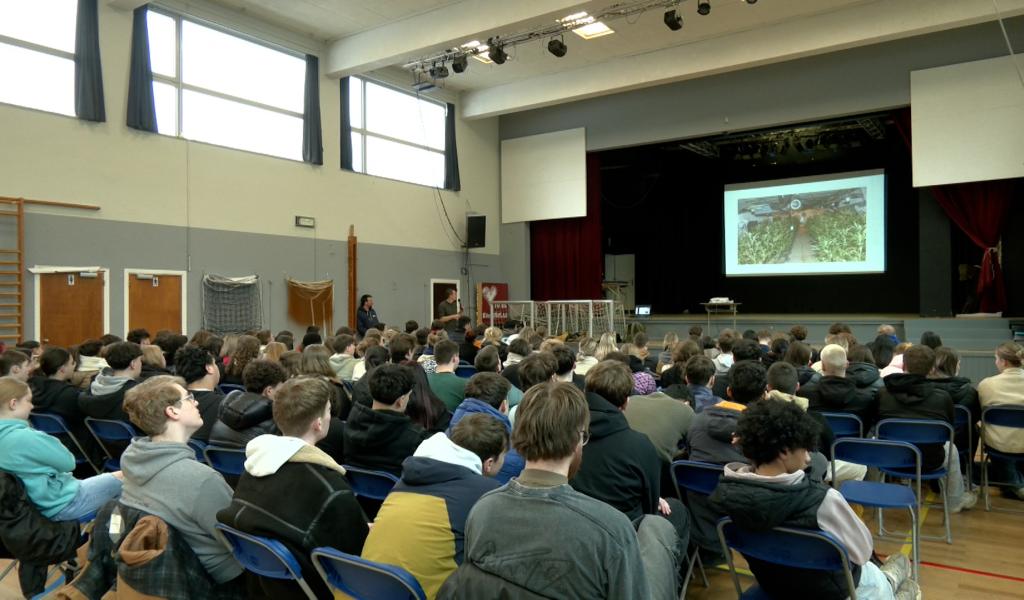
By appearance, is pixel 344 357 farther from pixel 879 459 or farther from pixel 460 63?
pixel 460 63

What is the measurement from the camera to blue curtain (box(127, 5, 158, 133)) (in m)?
9.17

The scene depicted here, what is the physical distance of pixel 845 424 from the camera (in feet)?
13.6

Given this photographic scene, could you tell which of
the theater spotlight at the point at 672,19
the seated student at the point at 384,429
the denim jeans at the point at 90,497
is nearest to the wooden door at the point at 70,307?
the denim jeans at the point at 90,497

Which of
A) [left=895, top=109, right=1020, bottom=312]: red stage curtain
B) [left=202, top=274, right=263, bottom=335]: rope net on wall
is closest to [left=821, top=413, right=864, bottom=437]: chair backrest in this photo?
[left=202, top=274, right=263, bottom=335]: rope net on wall

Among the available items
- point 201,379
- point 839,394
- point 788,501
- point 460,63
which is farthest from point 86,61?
point 788,501

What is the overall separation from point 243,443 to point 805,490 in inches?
98.7

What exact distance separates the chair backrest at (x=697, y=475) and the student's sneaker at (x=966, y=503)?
8.34 ft

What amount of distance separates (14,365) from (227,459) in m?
2.24

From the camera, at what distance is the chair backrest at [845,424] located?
4082mm

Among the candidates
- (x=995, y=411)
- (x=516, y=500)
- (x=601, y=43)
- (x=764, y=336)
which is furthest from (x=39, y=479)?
(x=601, y=43)

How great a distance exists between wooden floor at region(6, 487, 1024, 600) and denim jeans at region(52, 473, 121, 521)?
1.19m

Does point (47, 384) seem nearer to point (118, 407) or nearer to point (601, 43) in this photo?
point (118, 407)

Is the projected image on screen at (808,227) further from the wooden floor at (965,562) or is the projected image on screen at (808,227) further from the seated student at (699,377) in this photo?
the seated student at (699,377)

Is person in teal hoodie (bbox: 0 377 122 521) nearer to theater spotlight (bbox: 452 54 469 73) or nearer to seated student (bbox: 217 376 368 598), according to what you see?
seated student (bbox: 217 376 368 598)
